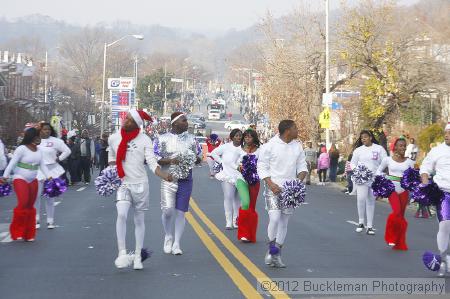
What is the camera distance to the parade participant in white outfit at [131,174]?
1152 centimetres

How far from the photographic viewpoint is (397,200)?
15102mm

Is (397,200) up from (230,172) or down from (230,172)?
down

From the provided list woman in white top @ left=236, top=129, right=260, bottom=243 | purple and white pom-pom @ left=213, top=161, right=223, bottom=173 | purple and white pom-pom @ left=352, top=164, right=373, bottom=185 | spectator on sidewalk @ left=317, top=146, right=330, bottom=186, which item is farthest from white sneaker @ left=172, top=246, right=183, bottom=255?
spectator on sidewalk @ left=317, top=146, right=330, bottom=186

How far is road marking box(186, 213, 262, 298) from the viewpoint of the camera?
395 inches

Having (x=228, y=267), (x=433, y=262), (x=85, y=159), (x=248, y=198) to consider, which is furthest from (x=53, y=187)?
(x=85, y=159)

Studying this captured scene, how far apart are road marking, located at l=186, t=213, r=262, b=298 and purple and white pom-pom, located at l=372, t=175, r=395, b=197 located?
2.82 m

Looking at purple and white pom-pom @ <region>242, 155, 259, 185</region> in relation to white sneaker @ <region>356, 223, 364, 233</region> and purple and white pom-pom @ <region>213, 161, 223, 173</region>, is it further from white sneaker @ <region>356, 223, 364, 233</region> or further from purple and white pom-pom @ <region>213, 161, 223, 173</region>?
white sneaker @ <region>356, 223, 364, 233</region>

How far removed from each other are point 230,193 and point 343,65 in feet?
90.9

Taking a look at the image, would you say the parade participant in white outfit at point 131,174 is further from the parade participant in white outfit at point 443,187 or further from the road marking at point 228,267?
the parade participant in white outfit at point 443,187

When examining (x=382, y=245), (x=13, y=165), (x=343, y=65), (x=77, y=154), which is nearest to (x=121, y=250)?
(x=13, y=165)

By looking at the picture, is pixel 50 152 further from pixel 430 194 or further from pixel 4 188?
pixel 430 194

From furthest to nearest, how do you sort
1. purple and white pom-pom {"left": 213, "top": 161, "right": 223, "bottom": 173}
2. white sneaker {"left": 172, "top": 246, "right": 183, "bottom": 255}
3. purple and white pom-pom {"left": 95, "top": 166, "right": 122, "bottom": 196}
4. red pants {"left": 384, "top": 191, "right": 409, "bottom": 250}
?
purple and white pom-pom {"left": 213, "top": 161, "right": 223, "bottom": 173}, red pants {"left": 384, "top": 191, "right": 409, "bottom": 250}, white sneaker {"left": 172, "top": 246, "right": 183, "bottom": 255}, purple and white pom-pom {"left": 95, "top": 166, "right": 122, "bottom": 196}

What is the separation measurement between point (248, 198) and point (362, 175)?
2.39 meters

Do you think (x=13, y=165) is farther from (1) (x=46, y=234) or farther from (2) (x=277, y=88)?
(2) (x=277, y=88)
